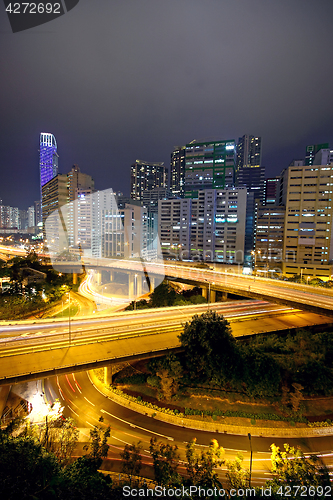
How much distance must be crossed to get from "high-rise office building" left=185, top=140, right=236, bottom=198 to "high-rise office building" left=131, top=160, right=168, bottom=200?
2746 inches

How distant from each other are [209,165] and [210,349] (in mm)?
74136

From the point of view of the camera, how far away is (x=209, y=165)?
78.8 meters

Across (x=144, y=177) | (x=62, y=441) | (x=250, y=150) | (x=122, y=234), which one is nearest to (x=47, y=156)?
(x=144, y=177)

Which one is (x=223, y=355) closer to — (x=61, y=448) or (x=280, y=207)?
(x=61, y=448)

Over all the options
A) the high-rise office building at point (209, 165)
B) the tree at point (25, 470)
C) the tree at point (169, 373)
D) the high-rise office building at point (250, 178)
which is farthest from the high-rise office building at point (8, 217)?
the tree at point (25, 470)

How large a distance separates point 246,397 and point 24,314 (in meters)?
26.2

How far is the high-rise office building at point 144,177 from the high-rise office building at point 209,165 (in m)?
69.7

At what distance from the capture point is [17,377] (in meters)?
11.7

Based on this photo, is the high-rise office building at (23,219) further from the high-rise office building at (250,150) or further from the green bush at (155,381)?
the green bush at (155,381)

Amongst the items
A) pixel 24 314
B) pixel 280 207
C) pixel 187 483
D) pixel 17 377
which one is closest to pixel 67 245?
pixel 24 314

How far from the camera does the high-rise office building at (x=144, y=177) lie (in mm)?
148875

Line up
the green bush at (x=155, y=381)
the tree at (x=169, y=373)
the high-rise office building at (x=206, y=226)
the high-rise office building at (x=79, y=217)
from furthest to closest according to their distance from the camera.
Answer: the high-rise office building at (x=79, y=217)
the high-rise office building at (x=206, y=226)
the green bush at (x=155, y=381)
the tree at (x=169, y=373)

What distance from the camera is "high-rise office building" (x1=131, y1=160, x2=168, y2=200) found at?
14888 centimetres

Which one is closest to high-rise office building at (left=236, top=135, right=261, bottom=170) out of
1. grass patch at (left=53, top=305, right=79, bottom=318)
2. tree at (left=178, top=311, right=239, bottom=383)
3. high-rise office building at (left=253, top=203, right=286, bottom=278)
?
high-rise office building at (left=253, top=203, right=286, bottom=278)
